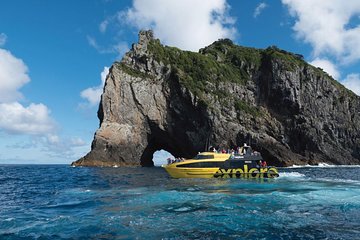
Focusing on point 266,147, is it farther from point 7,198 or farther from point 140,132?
point 7,198

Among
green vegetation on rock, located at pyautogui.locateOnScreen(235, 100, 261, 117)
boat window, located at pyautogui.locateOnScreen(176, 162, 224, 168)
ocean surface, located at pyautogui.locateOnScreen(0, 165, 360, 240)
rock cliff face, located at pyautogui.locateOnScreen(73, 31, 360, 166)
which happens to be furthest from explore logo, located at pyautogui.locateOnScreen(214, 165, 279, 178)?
green vegetation on rock, located at pyautogui.locateOnScreen(235, 100, 261, 117)

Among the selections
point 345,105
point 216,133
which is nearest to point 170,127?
point 216,133

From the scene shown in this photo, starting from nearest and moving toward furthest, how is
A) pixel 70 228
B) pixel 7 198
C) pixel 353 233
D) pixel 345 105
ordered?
1. pixel 353 233
2. pixel 70 228
3. pixel 7 198
4. pixel 345 105

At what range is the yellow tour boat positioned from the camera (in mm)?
43344

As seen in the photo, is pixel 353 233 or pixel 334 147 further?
pixel 334 147

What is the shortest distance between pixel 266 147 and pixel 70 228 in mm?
83031

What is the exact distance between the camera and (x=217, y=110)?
99.2m

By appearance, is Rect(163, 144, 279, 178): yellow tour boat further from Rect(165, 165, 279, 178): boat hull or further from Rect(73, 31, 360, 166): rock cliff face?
Rect(73, 31, 360, 166): rock cliff face

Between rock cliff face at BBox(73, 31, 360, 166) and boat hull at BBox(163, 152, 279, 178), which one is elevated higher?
rock cliff face at BBox(73, 31, 360, 166)

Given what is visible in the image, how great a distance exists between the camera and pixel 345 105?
114750mm

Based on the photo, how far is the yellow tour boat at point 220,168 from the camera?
1706 inches

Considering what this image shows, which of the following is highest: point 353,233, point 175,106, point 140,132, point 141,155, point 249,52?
point 249,52

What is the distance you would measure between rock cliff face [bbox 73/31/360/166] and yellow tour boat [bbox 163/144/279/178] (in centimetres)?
4967

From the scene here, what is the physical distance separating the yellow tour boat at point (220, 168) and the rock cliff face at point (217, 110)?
49667 mm
